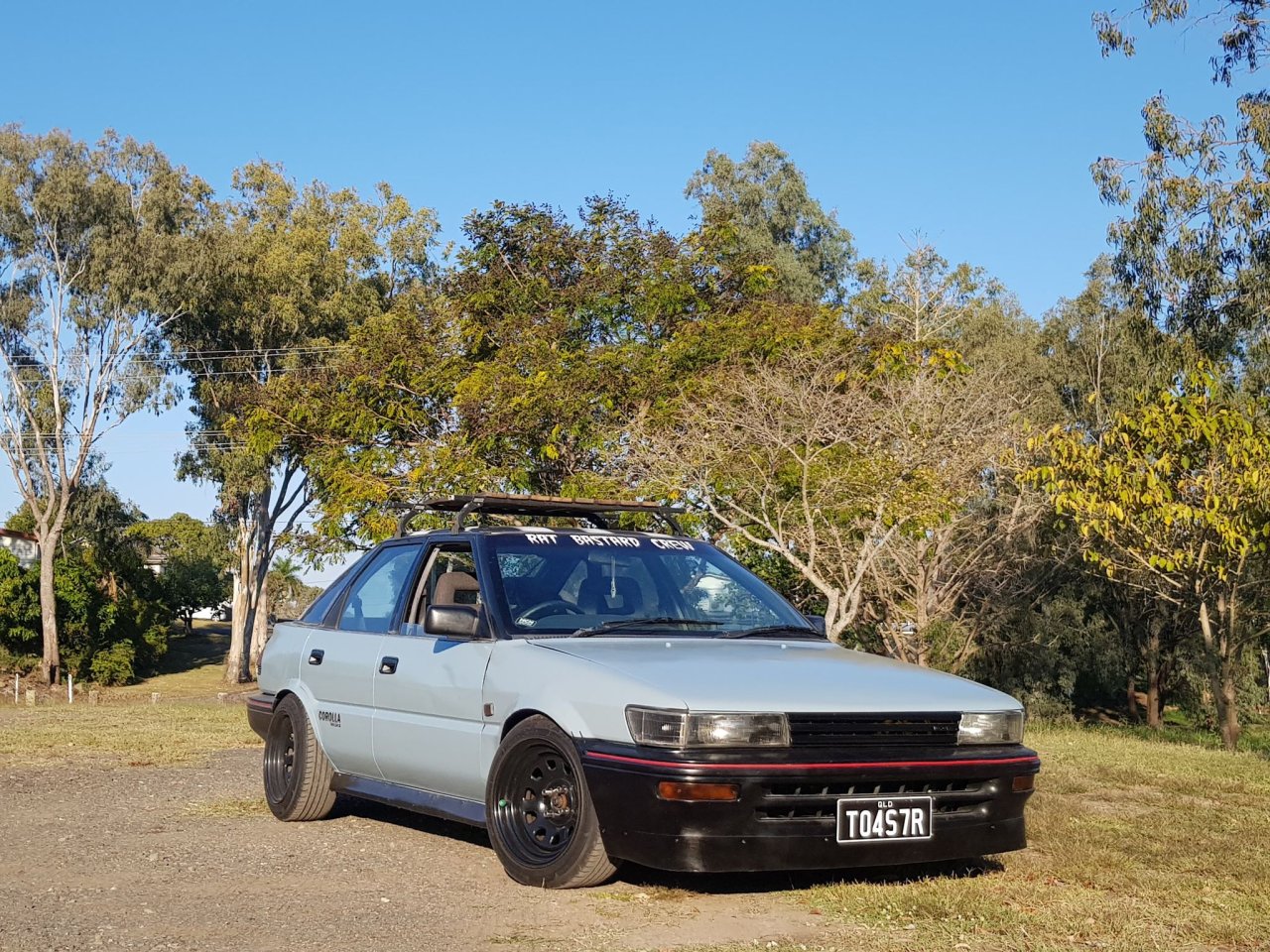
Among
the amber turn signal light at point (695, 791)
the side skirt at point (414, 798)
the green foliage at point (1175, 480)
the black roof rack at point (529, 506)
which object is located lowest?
the side skirt at point (414, 798)

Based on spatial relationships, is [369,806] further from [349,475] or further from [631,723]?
[349,475]

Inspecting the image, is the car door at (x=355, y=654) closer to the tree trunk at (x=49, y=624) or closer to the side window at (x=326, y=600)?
the side window at (x=326, y=600)

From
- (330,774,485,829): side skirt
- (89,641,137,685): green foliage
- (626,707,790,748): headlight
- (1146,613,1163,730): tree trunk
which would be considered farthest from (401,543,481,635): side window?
(89,641,137,685): green foliage

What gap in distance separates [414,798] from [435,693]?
0.58 meters

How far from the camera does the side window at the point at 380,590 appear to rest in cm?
760

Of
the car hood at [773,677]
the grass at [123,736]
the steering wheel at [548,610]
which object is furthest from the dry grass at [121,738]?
the car hood at [773,677]

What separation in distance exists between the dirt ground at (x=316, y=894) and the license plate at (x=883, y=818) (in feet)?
1.18

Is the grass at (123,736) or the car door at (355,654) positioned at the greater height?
the car door at (355,654)

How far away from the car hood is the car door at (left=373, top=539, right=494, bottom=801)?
1.64 ft

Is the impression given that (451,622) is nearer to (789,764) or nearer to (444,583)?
(444,583)

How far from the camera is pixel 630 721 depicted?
5.50 m

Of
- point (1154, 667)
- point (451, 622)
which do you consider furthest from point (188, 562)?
point (451, 622)

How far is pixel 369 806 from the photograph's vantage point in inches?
336

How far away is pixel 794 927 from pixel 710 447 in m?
12.8
